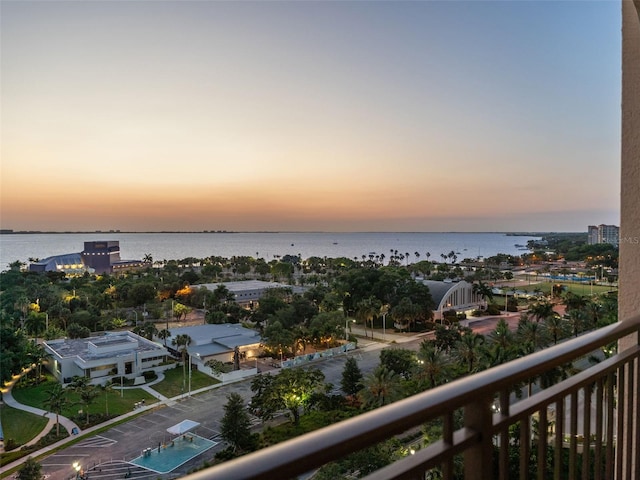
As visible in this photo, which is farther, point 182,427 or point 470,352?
point 470,352

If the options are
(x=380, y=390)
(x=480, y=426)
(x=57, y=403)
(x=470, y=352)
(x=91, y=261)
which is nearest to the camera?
(x=480, y=426)

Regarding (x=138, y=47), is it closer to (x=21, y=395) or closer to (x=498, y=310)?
(x=21, y=395)

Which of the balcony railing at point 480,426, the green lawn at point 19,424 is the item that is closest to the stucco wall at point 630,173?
the balcony railing at point 480,426

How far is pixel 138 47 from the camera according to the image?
11977mm

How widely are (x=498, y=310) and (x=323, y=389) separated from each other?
18.4 metres

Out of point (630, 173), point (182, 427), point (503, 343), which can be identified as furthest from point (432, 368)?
point (630, 173)

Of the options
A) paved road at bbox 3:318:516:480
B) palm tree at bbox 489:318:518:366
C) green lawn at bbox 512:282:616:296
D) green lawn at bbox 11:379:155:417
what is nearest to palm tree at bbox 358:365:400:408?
palm tree at bbox 489:318:518:366

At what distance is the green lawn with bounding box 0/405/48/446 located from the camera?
1140 centimetres

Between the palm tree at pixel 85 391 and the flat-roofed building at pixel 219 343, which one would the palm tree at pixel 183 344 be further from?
the palm tree at pixel 85 391

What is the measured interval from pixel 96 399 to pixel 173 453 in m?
4.96

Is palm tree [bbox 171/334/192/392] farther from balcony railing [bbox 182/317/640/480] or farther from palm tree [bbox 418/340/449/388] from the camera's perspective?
balcony railing [bbox 182/317/640/480]

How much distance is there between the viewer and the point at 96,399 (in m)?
13.9

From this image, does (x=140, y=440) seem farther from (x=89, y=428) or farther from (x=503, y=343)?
(x=503, y=343)

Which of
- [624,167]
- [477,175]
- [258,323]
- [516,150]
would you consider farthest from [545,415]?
[477,175]
